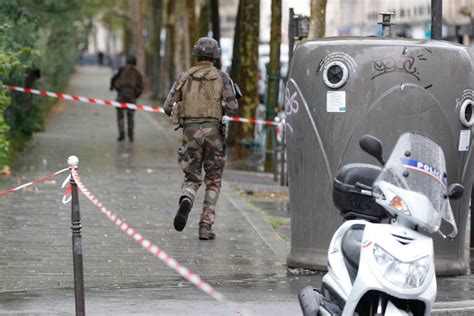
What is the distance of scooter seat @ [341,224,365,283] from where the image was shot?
6.34 m

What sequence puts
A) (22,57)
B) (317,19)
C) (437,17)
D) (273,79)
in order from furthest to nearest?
(273,79) → (22,57) → (317,19) → (437,17)

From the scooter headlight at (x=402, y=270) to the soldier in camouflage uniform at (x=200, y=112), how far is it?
17.4ft

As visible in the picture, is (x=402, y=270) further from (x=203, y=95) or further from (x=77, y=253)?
(x=203, y=95)

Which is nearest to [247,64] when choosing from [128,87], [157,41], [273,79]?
[128,87]

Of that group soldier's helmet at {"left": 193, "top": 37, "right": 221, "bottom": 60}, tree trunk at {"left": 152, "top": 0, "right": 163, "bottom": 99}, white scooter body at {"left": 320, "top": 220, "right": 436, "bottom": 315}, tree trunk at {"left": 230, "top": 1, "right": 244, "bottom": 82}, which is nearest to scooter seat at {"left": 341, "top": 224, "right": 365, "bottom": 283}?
white scooter body at {"left": 320, "top": 220, "right": 436, "bottom": 315}

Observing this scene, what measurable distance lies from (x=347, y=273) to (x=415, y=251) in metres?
0.52

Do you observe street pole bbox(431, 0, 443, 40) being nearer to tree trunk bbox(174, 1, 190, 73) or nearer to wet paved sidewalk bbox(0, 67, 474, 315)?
wet paved sidewalk bbox(0, 67, 474, 315)

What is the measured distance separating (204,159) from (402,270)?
18.4 ft

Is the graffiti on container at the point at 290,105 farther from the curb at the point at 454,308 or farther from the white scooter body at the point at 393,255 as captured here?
the white scooter body at the point at 393,255

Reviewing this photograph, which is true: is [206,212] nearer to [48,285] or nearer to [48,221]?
[48,221]

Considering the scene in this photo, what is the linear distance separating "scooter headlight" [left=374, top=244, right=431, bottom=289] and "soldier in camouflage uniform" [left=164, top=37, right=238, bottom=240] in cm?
529

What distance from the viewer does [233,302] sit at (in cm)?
852

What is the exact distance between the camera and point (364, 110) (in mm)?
9508

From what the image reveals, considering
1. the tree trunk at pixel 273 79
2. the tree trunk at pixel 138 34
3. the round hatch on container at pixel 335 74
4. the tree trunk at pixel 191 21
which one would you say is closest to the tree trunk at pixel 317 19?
the tree trunk at pixel 273 79
